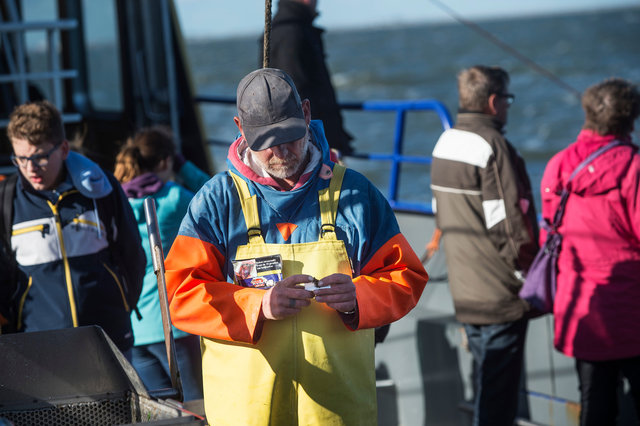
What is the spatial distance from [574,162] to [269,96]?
206 cm

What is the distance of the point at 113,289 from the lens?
11.5 ft

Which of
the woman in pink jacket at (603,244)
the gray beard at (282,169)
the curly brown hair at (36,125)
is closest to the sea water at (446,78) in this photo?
the woman in pink jacket at (603,244)

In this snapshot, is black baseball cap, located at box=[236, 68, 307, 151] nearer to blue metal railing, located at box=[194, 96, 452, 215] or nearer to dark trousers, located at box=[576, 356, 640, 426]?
dark trousers, located at box=[576, 356, 640, 426]

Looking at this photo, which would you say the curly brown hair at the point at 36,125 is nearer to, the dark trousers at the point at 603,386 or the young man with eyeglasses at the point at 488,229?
the young man with eyeglasses at the point at 488,229

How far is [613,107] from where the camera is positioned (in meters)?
3.91

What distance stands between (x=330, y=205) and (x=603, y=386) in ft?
7.42

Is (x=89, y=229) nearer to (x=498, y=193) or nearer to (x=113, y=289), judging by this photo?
(x=113, y=289)

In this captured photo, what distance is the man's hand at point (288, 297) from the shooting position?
2.23 metres

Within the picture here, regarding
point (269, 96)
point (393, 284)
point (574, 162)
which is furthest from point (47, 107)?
point (574, 162)

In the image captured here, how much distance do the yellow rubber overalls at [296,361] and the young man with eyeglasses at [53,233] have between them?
1.21 metres

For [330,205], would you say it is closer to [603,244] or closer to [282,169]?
[282,169]

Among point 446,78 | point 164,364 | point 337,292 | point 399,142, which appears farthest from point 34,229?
point 446,78

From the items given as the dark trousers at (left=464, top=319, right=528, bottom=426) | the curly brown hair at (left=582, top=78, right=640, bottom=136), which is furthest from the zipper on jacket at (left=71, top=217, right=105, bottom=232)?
the curly brown hair at (left=582, top=78, right=640, bottom=136)

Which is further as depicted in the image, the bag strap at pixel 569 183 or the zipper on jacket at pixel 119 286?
the bag strap at pixel 569 183
